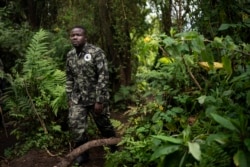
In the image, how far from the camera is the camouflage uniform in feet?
17.6

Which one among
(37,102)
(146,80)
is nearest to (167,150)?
(146,80)

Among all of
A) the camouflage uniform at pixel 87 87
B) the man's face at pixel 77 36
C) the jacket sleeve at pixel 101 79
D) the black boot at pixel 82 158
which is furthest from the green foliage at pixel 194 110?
the man's face at pixel 77 36

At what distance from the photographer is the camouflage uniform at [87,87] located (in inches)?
211

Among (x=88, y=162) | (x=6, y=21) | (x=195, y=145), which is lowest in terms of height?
(x=88, y=162)

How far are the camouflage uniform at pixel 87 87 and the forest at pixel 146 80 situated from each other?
0.54 m

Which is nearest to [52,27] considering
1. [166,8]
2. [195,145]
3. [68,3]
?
[68,3]

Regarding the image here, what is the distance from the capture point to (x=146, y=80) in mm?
4164

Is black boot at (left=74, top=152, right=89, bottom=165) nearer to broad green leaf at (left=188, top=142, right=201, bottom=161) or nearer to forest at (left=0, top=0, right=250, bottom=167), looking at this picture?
forest at (left=0, top=0, right=250, bottom=167)

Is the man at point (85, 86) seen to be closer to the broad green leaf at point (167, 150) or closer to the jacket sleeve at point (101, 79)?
the jacket sleeve at point (101, 79)

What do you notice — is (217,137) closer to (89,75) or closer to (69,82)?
(89,75)

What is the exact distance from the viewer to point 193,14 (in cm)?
438

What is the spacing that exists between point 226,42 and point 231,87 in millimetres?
449

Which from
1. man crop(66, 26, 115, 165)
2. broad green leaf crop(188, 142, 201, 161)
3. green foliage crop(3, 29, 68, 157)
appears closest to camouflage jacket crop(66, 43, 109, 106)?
man crop(66, 26, 115, 165)

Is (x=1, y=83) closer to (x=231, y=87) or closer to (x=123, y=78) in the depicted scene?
(x=123, y=78)
